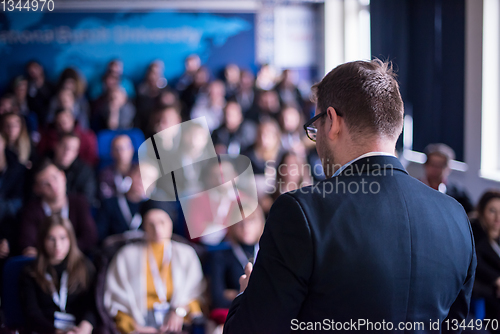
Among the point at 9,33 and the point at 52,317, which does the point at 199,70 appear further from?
the point at 52,317

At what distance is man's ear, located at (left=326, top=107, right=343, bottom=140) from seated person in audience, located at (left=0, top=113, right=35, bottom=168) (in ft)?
11.6

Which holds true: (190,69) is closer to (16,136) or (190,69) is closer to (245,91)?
(245,91)

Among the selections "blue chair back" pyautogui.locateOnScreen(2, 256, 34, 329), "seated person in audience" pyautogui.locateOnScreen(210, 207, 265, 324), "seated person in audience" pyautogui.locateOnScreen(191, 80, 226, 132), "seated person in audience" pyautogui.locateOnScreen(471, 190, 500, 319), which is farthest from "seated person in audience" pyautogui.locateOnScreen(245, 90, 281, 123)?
"blue chair back" pyautogui.locateOnScreen(2, 256, 34, 329)

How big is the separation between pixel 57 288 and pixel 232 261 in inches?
39.1

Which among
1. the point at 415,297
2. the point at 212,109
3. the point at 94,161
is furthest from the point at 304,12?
the point at 415,297

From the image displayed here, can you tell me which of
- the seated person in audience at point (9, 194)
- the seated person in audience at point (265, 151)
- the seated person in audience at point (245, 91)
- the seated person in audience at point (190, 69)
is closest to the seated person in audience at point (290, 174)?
the seated person in audience at point (265, 151)

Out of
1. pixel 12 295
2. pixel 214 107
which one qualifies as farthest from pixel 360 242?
pixel 214 107

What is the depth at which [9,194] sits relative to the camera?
3.44 metres

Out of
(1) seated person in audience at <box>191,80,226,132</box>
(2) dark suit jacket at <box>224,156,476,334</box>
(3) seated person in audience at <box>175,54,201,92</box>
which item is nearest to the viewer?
(2) dark suit jacket at <box>224,156,476,334</box>

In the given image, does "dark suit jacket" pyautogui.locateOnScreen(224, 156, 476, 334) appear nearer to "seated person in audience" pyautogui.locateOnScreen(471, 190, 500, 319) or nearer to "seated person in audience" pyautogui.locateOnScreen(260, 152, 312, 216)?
"seated person in audience" pyautogui.locateOnScreen(471, 190, 500, 319)

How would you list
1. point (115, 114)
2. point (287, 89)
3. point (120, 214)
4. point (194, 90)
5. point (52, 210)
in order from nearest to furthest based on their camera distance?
point (52, 210)
point (120, 214)
point (115, 114)
point (287, 89)
point (194, 90)

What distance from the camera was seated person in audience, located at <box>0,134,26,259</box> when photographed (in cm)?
314

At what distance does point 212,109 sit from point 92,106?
1718 millimetres

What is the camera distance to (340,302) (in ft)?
2.45
